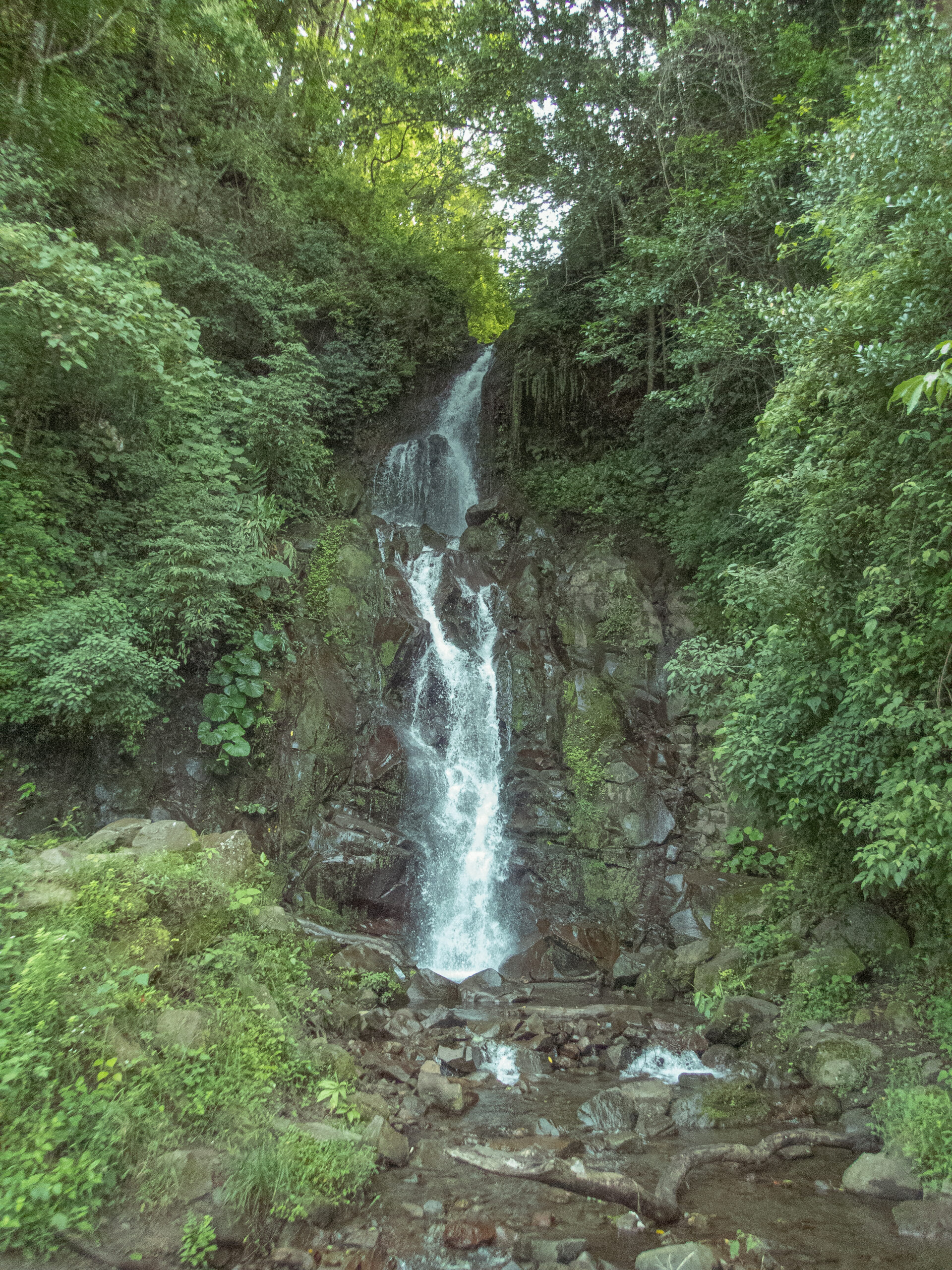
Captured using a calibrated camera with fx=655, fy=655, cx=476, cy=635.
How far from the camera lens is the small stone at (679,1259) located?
362 centimetres

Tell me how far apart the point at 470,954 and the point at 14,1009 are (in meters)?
6.80

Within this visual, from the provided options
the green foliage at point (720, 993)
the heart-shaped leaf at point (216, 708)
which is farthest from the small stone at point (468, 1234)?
the heart-shaped leaf at point (216, 708)

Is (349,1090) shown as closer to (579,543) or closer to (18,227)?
(18,227)

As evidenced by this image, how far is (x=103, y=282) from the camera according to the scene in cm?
734

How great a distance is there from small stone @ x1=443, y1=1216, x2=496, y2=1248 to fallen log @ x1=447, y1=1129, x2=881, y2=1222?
61cm

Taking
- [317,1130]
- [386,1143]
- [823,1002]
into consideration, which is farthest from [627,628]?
[317,1130]

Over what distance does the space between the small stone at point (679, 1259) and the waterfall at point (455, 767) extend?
549cm

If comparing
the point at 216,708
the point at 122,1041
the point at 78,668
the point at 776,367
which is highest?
the point at 776,367

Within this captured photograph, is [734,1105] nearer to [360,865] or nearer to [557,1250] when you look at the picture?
[557,1250]

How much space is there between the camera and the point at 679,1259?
3.66 m

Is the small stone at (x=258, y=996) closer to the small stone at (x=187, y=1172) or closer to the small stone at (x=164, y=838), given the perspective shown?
the small stone at (x=187, y=1172)

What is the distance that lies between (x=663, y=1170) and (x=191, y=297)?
14598 millimetres

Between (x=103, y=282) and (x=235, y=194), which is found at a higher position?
(x=235, y=194)

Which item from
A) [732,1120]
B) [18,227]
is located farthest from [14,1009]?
[18,227]
